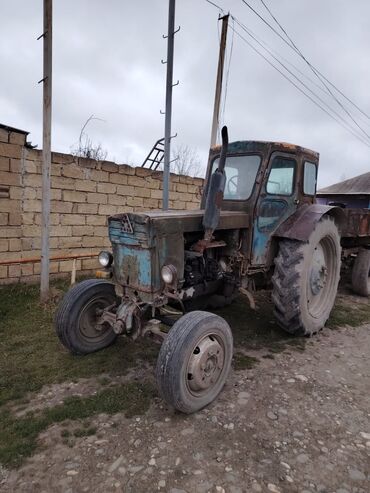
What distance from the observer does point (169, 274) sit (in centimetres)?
316

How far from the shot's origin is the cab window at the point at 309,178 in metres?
4.36

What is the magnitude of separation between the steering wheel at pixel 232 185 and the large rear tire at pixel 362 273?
140 inches

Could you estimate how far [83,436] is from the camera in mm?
2475

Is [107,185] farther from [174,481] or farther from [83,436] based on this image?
[174,481]

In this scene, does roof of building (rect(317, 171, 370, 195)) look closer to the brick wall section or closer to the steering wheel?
the brick wall section

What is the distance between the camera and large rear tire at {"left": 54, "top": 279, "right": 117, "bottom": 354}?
3.52 metres

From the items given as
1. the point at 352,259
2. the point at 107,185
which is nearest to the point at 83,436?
the point at 107,185

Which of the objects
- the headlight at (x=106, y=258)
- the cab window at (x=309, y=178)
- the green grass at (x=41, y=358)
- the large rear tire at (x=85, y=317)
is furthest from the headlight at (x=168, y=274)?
the cab window at (x=309, y=178)

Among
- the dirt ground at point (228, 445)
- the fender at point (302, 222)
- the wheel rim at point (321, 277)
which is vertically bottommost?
the dirt ground at point (228, 445)

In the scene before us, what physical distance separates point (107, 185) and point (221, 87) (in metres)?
4.78

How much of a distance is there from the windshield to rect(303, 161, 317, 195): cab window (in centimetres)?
77

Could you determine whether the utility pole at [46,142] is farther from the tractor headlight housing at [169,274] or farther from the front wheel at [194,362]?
the front wheel at [194,362]

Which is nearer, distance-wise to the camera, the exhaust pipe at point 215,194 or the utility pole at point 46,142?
the exhaust pipe at point 215,194

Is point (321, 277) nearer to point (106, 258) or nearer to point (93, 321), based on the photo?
point (106, 258)
